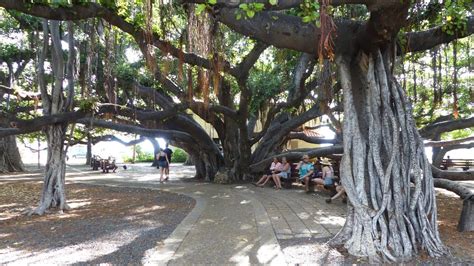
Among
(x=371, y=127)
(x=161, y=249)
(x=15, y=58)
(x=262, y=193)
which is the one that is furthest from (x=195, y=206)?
(x=15, y=58)

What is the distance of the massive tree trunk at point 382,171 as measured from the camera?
4844 mm

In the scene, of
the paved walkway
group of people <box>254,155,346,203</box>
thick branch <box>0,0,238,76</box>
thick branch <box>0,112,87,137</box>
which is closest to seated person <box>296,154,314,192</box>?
group of people <box>254,155,346,203</box>

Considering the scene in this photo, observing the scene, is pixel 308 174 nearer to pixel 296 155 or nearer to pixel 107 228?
pixel 296 155

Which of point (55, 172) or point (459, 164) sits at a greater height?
point (55, 172)

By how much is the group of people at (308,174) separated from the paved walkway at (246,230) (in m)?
0.41

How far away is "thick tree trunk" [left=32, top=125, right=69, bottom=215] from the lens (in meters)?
8.83

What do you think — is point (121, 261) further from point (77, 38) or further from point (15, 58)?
point (15, 58)

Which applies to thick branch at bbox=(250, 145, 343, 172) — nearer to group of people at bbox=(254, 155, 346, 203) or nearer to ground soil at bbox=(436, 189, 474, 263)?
group of people at bbox=(254, 155, 346, 203)

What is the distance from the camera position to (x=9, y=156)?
2164 cm

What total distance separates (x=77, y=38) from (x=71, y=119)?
2.93 m

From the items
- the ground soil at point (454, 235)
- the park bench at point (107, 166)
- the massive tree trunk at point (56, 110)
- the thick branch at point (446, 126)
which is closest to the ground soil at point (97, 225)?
the massive tree trunk at point (56, 110)

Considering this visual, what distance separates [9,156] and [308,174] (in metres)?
17.4

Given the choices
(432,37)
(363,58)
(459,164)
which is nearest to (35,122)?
(363,58)

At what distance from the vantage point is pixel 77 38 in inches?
433
